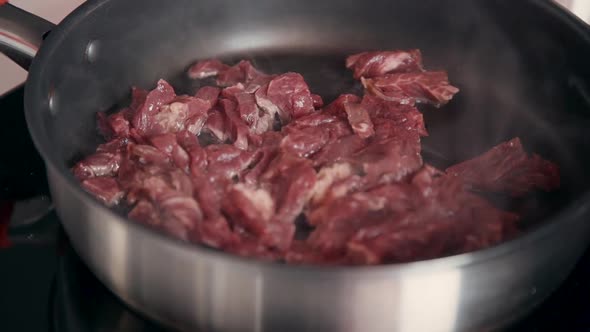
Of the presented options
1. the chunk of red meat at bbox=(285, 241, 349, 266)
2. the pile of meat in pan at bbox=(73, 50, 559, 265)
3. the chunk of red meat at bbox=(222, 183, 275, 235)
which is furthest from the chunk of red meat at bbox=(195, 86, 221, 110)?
the chunk of red meat at bbox=(285, 241, 349, 266)

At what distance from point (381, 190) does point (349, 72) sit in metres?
0.67

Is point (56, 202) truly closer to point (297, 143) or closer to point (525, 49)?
point (297, 143)

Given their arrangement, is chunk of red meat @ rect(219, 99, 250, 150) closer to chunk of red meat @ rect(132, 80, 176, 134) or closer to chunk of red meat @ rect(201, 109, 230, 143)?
chunk of red meat @ rect(201, 109, 230, 143)

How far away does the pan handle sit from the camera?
1.88 metres

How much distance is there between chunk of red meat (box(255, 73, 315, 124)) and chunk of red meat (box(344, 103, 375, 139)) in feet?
0.40

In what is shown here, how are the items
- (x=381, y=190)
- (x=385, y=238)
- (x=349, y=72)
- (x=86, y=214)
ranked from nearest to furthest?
(x=86, y=214), (x=385, y=238), (x=381, y=190), (x=349, y=72)

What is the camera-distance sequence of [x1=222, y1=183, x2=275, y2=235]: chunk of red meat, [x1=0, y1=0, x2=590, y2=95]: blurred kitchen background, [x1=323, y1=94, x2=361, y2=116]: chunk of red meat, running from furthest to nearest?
[x1=0, y1=0, x2=590, y2=95]: blurred kitchen background < [x1=323, y1=94, x2=361, y2=116]: chunk of red meat < [x1=222, y1=183, x2=275, y2=235]: chunk of red meat

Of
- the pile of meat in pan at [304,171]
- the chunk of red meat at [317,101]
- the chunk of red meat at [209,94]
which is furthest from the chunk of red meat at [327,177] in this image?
the chunk of red meat at [209,94]

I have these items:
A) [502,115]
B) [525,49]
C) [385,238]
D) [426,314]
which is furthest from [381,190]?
[525,49]

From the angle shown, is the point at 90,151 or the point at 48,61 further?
the point at 90,151

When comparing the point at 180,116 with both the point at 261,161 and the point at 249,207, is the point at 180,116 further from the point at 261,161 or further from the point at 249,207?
the point at 249,207

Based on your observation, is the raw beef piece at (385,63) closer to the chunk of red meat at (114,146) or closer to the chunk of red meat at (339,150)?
the chunk of red meat at (339,150)

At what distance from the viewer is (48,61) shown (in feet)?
5.75

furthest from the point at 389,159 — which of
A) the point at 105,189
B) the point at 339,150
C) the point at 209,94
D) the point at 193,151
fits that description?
the point at 105,189
